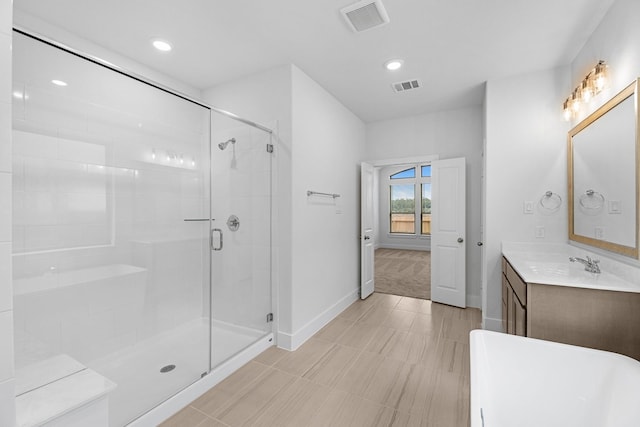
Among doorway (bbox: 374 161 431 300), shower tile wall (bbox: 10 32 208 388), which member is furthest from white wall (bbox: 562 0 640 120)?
doorway (bbox: 374 161 431 300)

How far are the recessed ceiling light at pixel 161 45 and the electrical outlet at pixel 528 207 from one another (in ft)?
11.9

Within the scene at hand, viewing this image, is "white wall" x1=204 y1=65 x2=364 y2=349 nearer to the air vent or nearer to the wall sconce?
the air vent

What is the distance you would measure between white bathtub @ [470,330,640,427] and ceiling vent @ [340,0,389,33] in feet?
7.11

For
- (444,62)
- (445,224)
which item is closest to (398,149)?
(445,224)

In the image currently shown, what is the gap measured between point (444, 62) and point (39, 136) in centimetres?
333

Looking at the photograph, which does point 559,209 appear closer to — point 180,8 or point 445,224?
point 445,224

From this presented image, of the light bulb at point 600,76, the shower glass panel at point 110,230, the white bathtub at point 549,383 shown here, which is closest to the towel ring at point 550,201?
the light bulb at point 600,76

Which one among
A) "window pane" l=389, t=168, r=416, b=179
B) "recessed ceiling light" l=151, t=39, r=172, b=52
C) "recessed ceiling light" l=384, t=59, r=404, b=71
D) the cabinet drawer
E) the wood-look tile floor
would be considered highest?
"recessed ceiling light" l=384, t=59, r=404, b=71

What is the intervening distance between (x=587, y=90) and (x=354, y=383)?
113 inches

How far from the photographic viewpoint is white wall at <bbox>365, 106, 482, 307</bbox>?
3.91 metres

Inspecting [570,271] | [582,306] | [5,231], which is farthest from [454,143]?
[5,231]

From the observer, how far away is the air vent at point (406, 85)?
3172 millimetres

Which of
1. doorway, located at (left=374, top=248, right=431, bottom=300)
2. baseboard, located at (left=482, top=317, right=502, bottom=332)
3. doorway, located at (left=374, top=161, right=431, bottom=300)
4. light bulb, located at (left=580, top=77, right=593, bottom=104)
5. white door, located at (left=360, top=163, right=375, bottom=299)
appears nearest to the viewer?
light bulb, located at (left=580, top=77, right=593, bottom=104)

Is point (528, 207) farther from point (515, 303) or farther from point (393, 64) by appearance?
point (393, 64)
